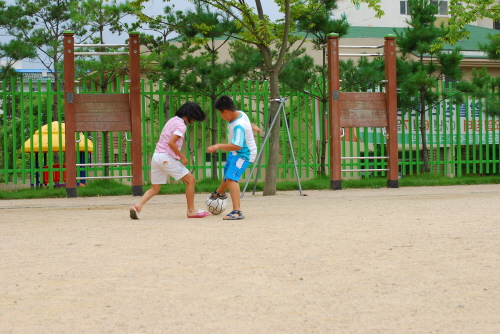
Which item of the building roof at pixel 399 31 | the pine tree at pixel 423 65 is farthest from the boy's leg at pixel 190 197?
the building roof at pixel 399 31

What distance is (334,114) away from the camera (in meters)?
14.3

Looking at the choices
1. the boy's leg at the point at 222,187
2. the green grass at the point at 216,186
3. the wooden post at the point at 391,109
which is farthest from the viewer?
A: the wooden post at the point at 391,109

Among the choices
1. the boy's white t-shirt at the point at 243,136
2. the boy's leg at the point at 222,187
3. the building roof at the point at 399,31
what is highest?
the building roof at the point at 399,31

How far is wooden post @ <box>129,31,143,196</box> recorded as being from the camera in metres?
13.5

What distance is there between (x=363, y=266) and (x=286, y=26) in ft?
27.9

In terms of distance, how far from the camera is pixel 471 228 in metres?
7.20

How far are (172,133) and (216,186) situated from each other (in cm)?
608

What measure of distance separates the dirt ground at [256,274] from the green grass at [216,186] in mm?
5165

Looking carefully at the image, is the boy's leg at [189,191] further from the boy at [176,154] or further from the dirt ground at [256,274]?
the dirt ground at [256,274]

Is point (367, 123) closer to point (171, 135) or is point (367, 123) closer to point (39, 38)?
point (171, 135)

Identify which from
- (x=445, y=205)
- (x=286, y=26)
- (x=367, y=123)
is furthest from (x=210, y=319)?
(x=367, y=123)

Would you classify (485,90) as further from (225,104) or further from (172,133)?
(172,133)

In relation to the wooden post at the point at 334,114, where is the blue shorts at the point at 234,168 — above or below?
below

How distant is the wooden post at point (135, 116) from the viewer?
1353 cm
